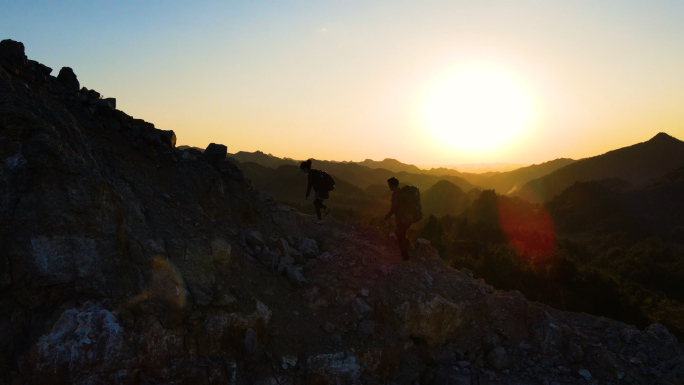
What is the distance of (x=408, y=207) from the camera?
7945mm

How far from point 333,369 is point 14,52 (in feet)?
24.1

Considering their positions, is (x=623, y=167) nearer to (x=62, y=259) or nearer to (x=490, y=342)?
(x=490, y=342)

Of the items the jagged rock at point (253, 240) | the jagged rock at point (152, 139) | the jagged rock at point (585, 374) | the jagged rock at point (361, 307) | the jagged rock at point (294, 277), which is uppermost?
the jagged rock at point (152, 139)

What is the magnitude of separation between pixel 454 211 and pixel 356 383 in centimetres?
4562

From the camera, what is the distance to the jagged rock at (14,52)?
684cm

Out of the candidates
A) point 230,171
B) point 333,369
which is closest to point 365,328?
point 333,369

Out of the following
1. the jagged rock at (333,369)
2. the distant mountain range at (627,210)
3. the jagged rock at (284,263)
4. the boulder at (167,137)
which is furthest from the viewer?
the distant mountain range at (627,210)

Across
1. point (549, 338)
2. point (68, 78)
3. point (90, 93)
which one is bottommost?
point (549, 338)

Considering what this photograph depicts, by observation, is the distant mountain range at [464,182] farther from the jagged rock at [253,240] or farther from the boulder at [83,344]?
the boulder at [83,344]

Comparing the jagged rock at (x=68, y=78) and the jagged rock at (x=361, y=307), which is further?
the jagged rock at (x=68, y=78)

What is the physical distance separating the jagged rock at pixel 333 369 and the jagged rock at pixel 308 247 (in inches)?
88.6

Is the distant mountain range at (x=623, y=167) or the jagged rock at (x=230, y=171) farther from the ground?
the distant mountain range at (x=623, y=167)

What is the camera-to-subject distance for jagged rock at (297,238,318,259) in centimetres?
786

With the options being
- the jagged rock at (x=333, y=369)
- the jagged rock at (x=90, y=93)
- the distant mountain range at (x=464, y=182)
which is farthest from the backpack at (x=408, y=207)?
the distant mountain range at (x=464, y=182)
